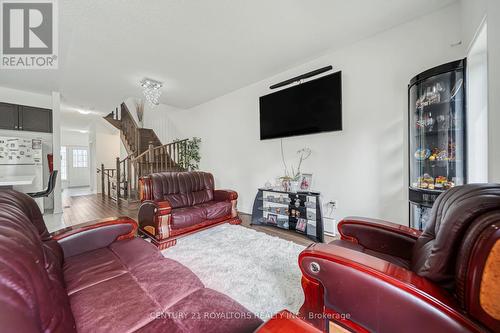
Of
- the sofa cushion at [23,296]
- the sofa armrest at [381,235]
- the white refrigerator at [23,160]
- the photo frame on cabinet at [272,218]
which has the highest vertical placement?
the white refrigerator at [23,160]

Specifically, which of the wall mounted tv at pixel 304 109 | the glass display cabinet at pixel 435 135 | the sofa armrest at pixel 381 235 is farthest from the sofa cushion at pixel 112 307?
the wall mounted tv at pixel 304 109

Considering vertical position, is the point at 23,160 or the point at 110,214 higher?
the point at 23,160

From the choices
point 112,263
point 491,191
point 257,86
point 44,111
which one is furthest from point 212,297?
point 44,111

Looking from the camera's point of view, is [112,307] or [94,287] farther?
[94,287]

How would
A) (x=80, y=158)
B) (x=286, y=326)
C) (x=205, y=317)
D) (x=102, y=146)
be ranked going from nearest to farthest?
(x=286, y=326), (x=205, y=317), (x=102, y=146), (x=80, y=158)

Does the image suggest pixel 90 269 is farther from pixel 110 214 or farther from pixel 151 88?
pixel 110 214

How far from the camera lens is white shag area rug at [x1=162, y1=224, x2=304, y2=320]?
5.01 ft

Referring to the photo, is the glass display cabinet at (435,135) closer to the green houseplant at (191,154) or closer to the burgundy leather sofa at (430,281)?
the burgundy leather sofa at (430,281)

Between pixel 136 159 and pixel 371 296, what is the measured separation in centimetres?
520

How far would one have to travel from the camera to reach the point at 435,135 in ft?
6.54

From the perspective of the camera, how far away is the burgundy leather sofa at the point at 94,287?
51 centimetres

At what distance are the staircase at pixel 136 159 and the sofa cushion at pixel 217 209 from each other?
8.55 ft

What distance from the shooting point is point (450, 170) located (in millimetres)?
1886

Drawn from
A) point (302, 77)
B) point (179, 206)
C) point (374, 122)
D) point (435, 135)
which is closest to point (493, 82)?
point (435, 135)
